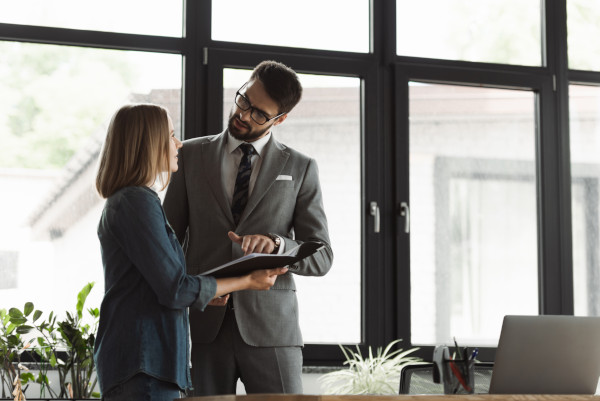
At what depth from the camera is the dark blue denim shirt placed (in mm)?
2000

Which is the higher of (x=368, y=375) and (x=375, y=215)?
(x=375, y=215)

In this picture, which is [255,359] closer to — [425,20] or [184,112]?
[184,112]

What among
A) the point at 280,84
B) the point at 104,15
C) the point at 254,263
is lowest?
the point at 254,263

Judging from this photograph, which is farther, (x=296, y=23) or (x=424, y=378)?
(x=296, y=23)

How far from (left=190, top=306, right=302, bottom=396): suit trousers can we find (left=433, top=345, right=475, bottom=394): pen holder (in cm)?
73

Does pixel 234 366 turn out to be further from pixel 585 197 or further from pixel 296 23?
pixel 585 197

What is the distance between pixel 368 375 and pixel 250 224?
1.23 m

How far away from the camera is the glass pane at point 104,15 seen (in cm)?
380

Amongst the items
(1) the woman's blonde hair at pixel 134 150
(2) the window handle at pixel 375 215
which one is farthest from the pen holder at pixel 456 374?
(2) the window handle at pixel 375 215

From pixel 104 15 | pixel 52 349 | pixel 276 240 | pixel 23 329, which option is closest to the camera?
pixel 276 240

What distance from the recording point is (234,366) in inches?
105

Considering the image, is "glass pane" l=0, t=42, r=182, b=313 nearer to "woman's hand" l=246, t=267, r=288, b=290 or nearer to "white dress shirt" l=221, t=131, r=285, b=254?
"white dress shirt" l=221, t=131, r=285, b=254

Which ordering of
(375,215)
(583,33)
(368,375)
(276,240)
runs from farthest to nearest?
1. (583,33)
2. (375,215)
3. (368,375)
4. (276,240)

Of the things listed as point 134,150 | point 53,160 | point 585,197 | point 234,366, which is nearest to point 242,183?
point 234,366
